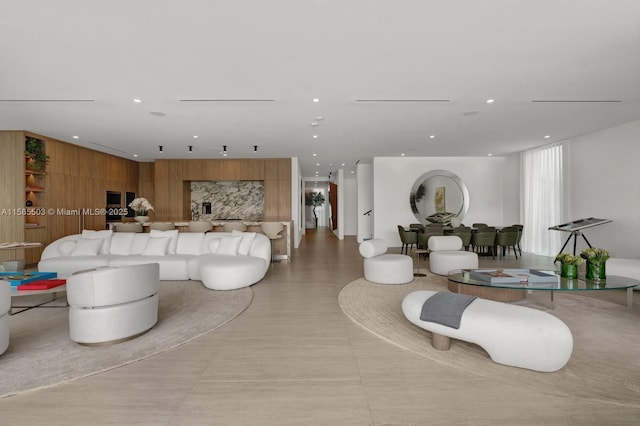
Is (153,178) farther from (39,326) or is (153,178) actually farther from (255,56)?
(255,56)

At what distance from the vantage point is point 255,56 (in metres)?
3.47

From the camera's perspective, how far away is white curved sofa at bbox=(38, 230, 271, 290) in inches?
193

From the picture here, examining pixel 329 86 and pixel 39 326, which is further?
pixel 329 86

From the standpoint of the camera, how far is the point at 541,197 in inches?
342

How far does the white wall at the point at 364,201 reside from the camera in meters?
11.8

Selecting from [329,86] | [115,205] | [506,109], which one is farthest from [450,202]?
[115,205]

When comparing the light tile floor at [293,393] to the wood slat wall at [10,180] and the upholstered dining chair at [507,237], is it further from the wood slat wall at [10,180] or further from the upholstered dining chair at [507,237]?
the wood slat wall at [10,180]

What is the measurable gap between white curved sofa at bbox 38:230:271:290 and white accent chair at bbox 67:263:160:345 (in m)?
1.75

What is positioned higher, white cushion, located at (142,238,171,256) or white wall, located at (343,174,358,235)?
white wall, located at (343,174,358,235)

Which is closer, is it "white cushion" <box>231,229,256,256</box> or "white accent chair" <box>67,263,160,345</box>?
"white accent chair" <box>67,263,160,345</box>

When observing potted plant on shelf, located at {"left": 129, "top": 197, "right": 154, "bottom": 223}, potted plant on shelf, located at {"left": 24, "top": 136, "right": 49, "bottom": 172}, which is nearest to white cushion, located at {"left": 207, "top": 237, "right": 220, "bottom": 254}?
potted plant on shelf, located at {"left": 129, "top": 197, "right": 154, "bottom": 223}

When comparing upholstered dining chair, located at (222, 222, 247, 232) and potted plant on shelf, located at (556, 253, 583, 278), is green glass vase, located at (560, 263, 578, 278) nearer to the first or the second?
potted plant on shelf, located at (556, 253, 583, 278)

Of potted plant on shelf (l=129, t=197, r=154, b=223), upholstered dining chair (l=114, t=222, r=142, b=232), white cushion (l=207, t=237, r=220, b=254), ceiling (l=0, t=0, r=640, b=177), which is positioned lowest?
white cushion (l=207, t=237, r=220, b=254)

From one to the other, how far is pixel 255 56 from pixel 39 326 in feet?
12.6
